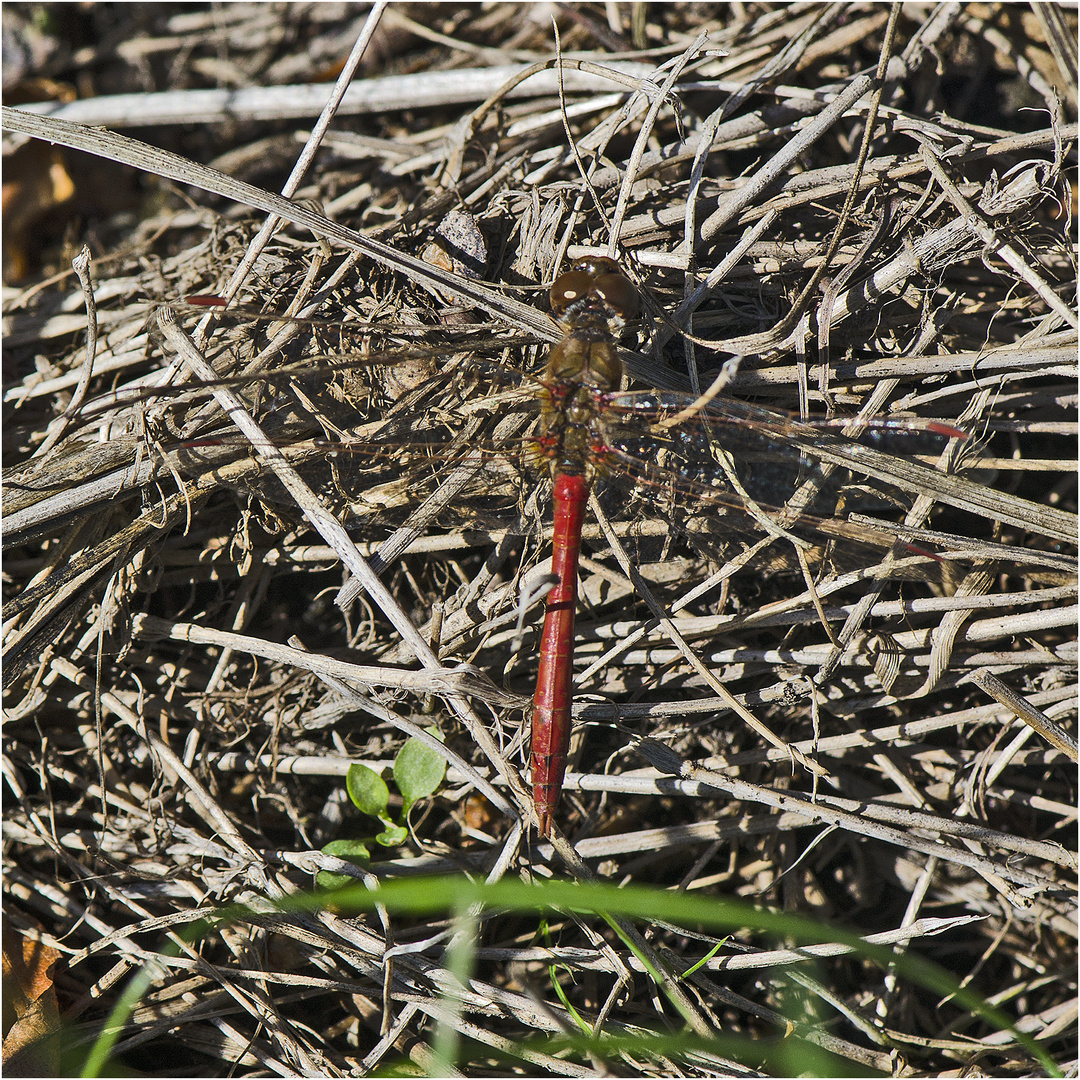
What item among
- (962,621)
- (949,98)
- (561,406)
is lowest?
(962,621)

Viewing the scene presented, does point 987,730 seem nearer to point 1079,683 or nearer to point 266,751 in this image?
point 1079,683

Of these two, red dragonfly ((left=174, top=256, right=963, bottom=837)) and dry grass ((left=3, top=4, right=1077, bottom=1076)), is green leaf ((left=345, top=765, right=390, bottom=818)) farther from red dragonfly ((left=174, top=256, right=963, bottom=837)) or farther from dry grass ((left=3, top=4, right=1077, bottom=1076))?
red dragonfly ((left=174, top=256, right=963, bottom=837))

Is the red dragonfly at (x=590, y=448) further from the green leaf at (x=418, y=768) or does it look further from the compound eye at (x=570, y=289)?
the green leaf at (x=418, y=768)

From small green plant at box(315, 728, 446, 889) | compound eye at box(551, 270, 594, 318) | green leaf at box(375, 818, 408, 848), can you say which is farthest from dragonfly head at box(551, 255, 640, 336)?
green leaf at box(375, 818, 408, 848)

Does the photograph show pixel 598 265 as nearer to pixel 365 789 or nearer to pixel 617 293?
pixel 617 293

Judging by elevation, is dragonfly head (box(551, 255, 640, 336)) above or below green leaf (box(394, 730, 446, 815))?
above

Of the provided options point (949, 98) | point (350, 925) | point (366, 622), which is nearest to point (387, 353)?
point (366, 622)
